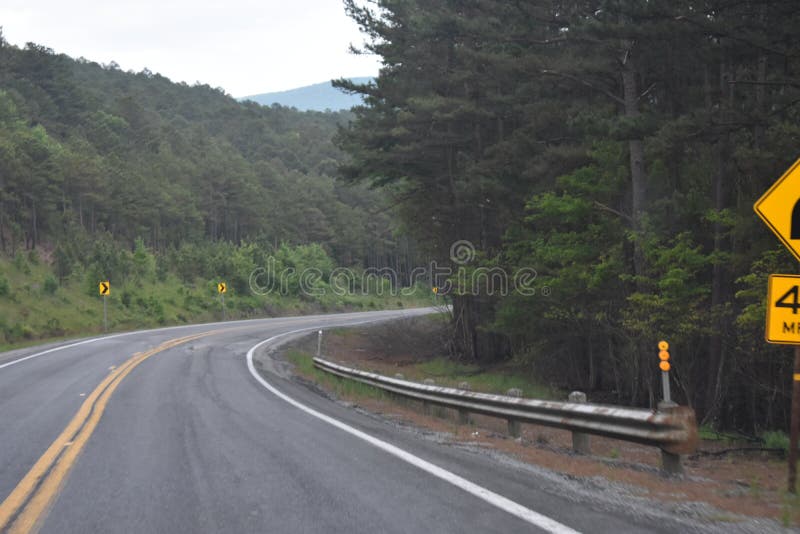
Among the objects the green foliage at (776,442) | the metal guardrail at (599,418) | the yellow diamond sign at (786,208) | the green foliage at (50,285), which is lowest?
the green foliage at (776,442)

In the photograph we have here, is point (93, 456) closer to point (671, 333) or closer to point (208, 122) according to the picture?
point (671, 333)

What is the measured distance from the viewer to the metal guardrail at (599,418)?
20.7 feet

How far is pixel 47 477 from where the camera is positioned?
6371 mm

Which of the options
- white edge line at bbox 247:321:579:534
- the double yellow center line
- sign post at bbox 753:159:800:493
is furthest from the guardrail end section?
the double yellow center line

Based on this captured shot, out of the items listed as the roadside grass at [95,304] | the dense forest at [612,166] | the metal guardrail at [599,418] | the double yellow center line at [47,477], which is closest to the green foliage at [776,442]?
the dense forest at [612,166]

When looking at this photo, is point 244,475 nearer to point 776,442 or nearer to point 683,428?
point 683,428

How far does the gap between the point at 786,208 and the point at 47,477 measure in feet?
24.5

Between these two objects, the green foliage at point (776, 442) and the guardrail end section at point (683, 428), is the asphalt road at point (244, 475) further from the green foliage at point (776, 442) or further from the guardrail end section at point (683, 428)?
the green foliage at point (776, 442)

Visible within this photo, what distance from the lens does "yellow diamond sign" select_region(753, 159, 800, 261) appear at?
6.39 meters

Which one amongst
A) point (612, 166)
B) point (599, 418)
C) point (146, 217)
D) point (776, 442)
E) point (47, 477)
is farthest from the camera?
point (146, 217)

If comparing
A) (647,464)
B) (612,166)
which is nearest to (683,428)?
(647,464)

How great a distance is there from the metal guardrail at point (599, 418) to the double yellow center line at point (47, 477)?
5.22 metres

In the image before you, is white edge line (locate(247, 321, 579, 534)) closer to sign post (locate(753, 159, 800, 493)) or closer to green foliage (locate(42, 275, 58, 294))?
sign post (locate(753, 159, 800, 493))

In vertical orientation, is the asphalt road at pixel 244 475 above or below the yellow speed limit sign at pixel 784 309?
below
